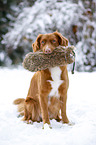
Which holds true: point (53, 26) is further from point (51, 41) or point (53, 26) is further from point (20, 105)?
point (51, 41)

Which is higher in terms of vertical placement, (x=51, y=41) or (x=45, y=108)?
(x=51, y=41)

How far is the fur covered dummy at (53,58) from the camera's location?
238cm

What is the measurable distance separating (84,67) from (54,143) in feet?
27.2

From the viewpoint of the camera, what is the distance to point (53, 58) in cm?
240

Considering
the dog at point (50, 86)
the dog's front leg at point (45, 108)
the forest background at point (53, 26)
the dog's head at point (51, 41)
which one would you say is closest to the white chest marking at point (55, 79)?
the dog at point (50, 86)

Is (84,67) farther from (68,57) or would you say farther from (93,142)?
(93,142)

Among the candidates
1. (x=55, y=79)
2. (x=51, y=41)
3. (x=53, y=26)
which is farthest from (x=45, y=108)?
(x=53, y=26)

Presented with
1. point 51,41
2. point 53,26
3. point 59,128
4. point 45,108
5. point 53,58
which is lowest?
point 59,128

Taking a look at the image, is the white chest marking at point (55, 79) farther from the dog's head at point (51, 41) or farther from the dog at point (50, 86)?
the dog's head at point (51, 41)

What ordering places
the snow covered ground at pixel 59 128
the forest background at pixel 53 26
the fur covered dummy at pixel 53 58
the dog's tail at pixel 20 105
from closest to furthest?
the snow covered ground at pixel 59 128 < the fur covered dummy at pixel 53 58 < the dog's tail at pixel 20 105 < the forest background at pixel 53 26

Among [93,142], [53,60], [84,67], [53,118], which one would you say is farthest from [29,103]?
[84,67]

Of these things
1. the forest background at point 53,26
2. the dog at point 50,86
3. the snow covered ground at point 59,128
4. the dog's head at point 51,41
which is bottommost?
the snow covered ground at point 59,128

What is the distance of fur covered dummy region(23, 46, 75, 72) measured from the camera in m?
2.38

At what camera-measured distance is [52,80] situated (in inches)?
95.0
